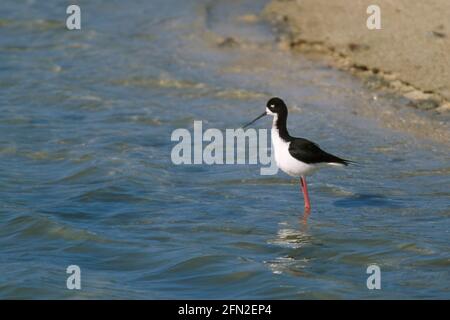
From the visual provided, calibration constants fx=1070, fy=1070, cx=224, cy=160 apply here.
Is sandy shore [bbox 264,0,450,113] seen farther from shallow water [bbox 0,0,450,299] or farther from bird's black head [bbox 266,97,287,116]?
bird's black head [bbox 266,97,287,116]

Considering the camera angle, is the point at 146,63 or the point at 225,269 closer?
the point at 225,269

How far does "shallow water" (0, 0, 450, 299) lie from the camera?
762cm

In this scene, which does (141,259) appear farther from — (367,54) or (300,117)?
(367,54)

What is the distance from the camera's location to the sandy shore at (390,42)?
36.9ft

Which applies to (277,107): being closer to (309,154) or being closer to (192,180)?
(309,154)

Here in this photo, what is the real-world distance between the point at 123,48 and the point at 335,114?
413cm

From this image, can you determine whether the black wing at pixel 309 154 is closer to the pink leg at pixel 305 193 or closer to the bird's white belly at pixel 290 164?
the bird's white belly at pixel 290 164

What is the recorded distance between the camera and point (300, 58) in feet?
42.9

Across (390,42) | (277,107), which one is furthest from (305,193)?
(390,42)

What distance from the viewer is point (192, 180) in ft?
32.4

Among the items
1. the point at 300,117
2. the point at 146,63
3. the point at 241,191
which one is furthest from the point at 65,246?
the point at 146,63
